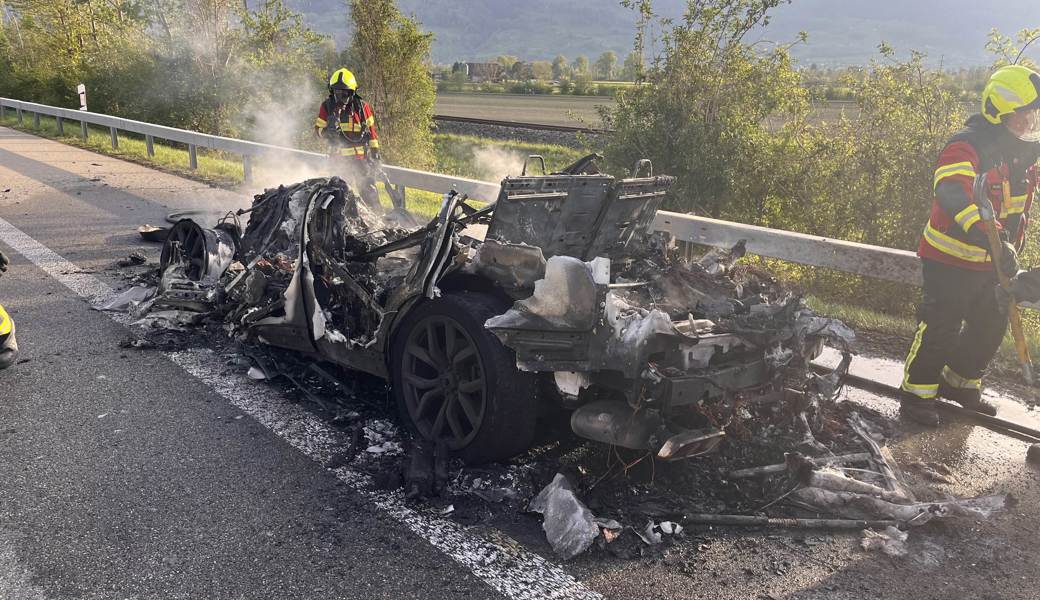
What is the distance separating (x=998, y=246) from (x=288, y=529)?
4119 millimetres

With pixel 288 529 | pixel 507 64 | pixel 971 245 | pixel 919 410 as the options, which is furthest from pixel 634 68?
pixel 507 64

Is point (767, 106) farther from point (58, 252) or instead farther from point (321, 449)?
point (58, 252)

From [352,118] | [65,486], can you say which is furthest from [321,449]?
[352,118]

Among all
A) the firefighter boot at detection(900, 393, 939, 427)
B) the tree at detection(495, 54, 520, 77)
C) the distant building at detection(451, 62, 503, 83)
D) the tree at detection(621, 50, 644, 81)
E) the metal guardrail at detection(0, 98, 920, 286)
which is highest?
the tree at detection(495, 54, 520, 77)

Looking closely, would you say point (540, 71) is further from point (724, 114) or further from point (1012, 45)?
point (1012, 45)

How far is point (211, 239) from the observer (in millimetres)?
5848

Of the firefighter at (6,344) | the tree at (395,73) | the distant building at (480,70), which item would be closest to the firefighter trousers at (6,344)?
the firefighter at (6,344)

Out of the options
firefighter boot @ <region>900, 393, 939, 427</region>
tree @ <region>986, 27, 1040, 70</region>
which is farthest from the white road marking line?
tree @ <region>986, 27, 1040, 70</region>

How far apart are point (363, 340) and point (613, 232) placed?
1572 millimetres

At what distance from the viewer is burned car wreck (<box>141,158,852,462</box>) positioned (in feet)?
10.5

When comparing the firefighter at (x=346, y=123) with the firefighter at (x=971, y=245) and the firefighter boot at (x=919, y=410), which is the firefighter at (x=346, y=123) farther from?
the firefighter boot at (x=919, y=410)

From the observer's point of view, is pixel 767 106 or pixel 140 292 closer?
pixel 140 292

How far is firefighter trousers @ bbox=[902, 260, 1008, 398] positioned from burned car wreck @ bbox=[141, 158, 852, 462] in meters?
0.96

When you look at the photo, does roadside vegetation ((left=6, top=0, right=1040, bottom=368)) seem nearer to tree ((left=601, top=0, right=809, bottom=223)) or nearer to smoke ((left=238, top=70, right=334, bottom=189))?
tree ((left=601, top=0, right=809, bottom=223))
